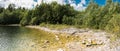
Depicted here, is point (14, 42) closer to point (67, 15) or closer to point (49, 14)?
point (67, 15)

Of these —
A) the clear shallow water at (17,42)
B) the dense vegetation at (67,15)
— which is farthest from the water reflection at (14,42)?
the dense vegetation at (67,15)

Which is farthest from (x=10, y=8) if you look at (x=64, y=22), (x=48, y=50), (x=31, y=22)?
(x=48, y=50)

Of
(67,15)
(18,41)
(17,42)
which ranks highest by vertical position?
(17,42)

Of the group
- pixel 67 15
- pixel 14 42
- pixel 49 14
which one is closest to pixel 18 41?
pixel 14 42

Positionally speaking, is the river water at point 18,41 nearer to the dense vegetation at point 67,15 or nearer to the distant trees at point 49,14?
the dense vegetation at point 67,15

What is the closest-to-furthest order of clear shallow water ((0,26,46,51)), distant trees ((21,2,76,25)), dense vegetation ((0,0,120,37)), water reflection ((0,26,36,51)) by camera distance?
clear shallow water ((0,26,46,51)) → water reflection ((0,26,36,51)) → dense vegetation ((0,0,120,37)) → distant trees ((21,2,76,25))

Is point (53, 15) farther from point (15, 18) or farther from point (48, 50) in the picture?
point (48, 50)

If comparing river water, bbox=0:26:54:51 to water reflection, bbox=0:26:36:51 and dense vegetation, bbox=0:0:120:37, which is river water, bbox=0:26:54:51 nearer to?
water reflection, bbox=0:26:36:51

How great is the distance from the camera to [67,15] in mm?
94688

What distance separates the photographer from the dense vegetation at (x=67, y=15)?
60.8 meters

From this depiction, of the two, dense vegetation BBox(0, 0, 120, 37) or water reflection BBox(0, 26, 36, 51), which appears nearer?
water reflection BBox(0, 26, 36, 51)

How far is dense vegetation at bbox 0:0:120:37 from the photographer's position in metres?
60.8

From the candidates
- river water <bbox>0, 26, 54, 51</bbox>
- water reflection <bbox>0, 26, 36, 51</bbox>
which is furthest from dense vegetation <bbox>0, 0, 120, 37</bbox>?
water reflection <bbox>0, 26, 36, 51</bbox>

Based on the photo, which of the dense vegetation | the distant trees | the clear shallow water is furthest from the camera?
the distant trees
